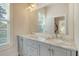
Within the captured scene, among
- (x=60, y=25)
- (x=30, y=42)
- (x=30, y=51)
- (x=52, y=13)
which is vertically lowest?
(x=30, y=51)

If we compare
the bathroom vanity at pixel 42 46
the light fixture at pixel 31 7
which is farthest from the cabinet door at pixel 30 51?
the light fixture at pixel 31 7

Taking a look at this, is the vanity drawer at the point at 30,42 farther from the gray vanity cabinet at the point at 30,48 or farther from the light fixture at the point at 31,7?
the light fixture at the point at 31,7

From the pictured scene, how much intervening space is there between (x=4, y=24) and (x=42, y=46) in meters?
0.63

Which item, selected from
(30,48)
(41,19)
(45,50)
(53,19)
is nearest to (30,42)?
(30,48)

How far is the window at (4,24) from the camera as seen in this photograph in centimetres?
150

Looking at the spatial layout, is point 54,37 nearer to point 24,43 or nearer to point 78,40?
point 78,40

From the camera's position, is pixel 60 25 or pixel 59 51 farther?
pixel 60 25

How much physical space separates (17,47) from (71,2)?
99cm

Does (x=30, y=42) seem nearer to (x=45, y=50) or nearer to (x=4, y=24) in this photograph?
(x=45, y=50)

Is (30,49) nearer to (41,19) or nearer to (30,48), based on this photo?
(30,48)

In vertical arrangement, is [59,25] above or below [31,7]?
below

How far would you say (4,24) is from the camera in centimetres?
152

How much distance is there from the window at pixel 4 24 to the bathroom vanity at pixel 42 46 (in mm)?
187

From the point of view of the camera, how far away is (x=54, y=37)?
1561 mm
